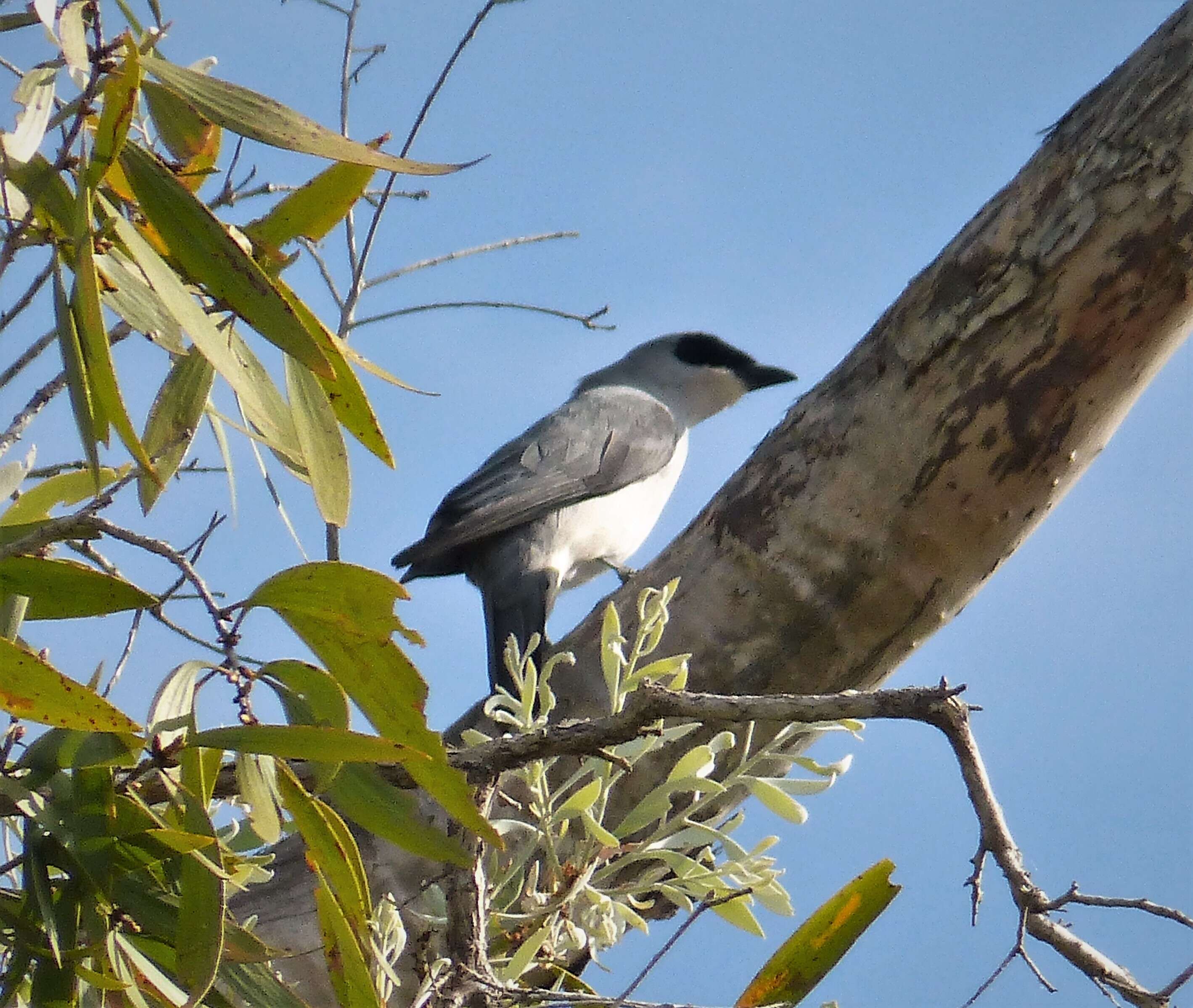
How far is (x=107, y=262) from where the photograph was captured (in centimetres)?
118

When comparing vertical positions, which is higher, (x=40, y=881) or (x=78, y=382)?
(x=78, y=382)

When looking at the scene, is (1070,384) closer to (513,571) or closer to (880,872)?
(880,872)

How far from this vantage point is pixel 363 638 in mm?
1096

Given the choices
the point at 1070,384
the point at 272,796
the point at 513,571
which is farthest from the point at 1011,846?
the point at 513,571

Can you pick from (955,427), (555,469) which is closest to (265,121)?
(955,427)

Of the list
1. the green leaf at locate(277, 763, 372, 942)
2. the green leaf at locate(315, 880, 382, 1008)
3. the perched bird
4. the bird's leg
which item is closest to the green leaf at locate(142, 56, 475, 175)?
the green leaf at locate(277, 763, 372, 942)

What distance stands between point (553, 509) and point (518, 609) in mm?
352

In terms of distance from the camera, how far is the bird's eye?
15.7ft

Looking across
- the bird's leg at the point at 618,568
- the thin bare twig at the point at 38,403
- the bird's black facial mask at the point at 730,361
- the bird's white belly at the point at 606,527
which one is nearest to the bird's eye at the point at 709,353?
the bird's black facial mask at the point at 730,361

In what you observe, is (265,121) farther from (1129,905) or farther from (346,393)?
(1129,905)

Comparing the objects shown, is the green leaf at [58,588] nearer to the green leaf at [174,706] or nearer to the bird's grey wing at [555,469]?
the green leaf at [174,706]

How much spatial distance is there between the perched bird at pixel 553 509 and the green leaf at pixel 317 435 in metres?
1.36

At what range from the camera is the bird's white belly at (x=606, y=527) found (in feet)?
10.9

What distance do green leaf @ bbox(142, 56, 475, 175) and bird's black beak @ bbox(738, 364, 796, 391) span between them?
3751mm
